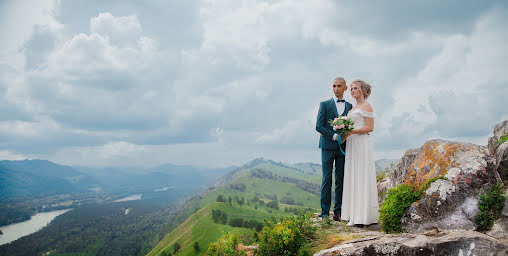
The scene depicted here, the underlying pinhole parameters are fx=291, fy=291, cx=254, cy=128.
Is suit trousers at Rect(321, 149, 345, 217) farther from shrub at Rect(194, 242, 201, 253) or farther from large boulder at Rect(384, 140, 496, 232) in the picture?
Result: shrub at Rect(194, 242, 201, 253)

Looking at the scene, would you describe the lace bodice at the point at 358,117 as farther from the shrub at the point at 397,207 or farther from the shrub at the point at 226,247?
the shrub at the point at 226,247

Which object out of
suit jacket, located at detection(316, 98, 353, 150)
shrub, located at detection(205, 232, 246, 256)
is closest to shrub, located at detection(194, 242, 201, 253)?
shrub, located at detection(205, 232, 246, 256)

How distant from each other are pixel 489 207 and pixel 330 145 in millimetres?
4642

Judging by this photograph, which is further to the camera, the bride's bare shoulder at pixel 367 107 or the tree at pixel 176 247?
the tree at pixel 176 247

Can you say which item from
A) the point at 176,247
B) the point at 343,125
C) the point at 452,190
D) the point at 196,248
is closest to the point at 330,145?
the point at 343,125

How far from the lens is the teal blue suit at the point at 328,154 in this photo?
34.0 feet

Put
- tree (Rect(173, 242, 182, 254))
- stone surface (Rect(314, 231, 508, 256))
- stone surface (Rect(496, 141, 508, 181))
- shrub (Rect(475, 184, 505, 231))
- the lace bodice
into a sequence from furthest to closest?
1. tree (Rect(173, 242, 182, 254))
2. the lace bodice
3. stone surface (Rect(496, 141, 508, 181))
4. shrub (Rect(475, 184, 505, 231))
5. stone surface (Rect(314, 231, 508, 256))

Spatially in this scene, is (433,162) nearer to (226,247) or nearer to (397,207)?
(397,207)

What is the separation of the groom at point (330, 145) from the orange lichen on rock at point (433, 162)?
90.3 inches

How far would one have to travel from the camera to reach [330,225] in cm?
1005

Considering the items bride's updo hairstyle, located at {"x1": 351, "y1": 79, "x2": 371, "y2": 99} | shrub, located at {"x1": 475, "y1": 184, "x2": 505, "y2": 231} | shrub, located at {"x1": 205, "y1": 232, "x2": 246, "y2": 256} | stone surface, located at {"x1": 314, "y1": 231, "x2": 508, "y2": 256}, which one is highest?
bride's updo hairstyle, located at {"x1": 351, "y1": 79, "x2": 371, "y2": 99}

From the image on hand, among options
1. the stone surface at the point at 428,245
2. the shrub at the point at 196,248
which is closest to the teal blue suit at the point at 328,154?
the stone surface at the point at 428,245

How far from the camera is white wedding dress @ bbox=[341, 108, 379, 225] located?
9969 millimetres

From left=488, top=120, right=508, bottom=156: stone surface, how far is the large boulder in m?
1.33
